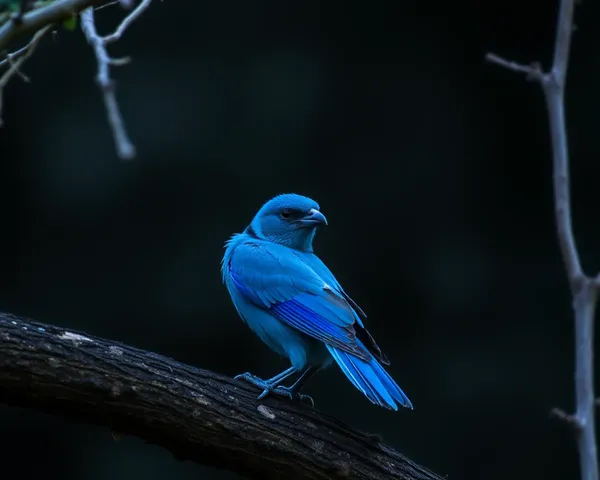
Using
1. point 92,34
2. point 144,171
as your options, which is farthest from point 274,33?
point 92,34

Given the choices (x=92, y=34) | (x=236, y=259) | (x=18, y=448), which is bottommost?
(x=18, y=448)

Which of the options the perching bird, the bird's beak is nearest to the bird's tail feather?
the perching bird

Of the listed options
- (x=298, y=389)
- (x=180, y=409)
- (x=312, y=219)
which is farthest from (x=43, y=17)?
(x=312, y=219)

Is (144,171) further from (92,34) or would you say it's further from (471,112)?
(92,34)

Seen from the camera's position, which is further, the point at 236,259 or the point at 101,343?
the point at 236,259

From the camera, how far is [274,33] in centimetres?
752

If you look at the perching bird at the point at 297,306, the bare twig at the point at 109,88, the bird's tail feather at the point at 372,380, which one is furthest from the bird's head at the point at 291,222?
the bare twig at the point at 109,88

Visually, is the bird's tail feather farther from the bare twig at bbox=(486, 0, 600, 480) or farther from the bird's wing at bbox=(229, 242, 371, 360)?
the bare twig at bbox=(486, 0, 600, 480)

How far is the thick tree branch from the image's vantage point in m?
3.22

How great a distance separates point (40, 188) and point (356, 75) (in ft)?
7.79

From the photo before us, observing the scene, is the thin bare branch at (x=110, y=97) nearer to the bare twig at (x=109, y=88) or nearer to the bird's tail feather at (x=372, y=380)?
the bare twig at (x=109, y=88)

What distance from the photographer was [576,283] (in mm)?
2293

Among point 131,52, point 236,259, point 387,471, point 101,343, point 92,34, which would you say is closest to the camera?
point 92,34

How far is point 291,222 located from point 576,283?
2.49m
